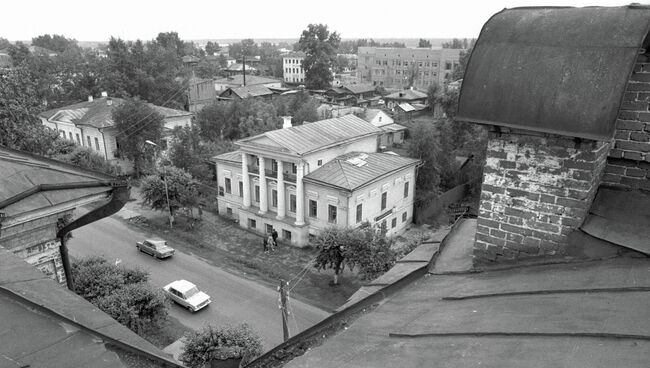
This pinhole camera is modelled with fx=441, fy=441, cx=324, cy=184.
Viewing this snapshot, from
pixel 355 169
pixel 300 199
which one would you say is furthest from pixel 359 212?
pixel 300 199

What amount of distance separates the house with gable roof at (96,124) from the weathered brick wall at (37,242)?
1129 inches

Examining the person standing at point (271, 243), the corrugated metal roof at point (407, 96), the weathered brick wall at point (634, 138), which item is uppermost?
the weathered brick wall at point (634, 138)

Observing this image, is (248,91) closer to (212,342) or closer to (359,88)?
(359,88)

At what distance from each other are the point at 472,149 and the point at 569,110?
31.3m

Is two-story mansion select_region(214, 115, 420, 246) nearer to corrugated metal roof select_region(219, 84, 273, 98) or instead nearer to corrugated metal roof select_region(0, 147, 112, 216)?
corrugated metal roof select_region(0, 147, 112, 216)

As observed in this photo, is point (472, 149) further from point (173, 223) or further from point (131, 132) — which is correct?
point (131, 132)

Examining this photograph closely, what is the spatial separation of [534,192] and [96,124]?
3572 cm

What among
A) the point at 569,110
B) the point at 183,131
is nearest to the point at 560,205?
the point at 569,110

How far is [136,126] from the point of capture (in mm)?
31531

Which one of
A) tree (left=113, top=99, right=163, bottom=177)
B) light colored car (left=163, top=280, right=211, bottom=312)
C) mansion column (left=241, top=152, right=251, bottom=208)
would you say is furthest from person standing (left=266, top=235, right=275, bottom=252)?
tree (left=113, top=99, right=163, bottom=177)

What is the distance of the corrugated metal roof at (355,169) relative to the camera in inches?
843

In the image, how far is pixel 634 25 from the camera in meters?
3.55

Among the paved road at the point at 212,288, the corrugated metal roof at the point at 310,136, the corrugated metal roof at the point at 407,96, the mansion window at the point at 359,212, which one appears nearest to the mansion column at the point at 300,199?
the corrugated metal roof at the point at 310,136

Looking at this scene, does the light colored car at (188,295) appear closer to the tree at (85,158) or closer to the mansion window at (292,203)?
the mansion window at (292,203)
